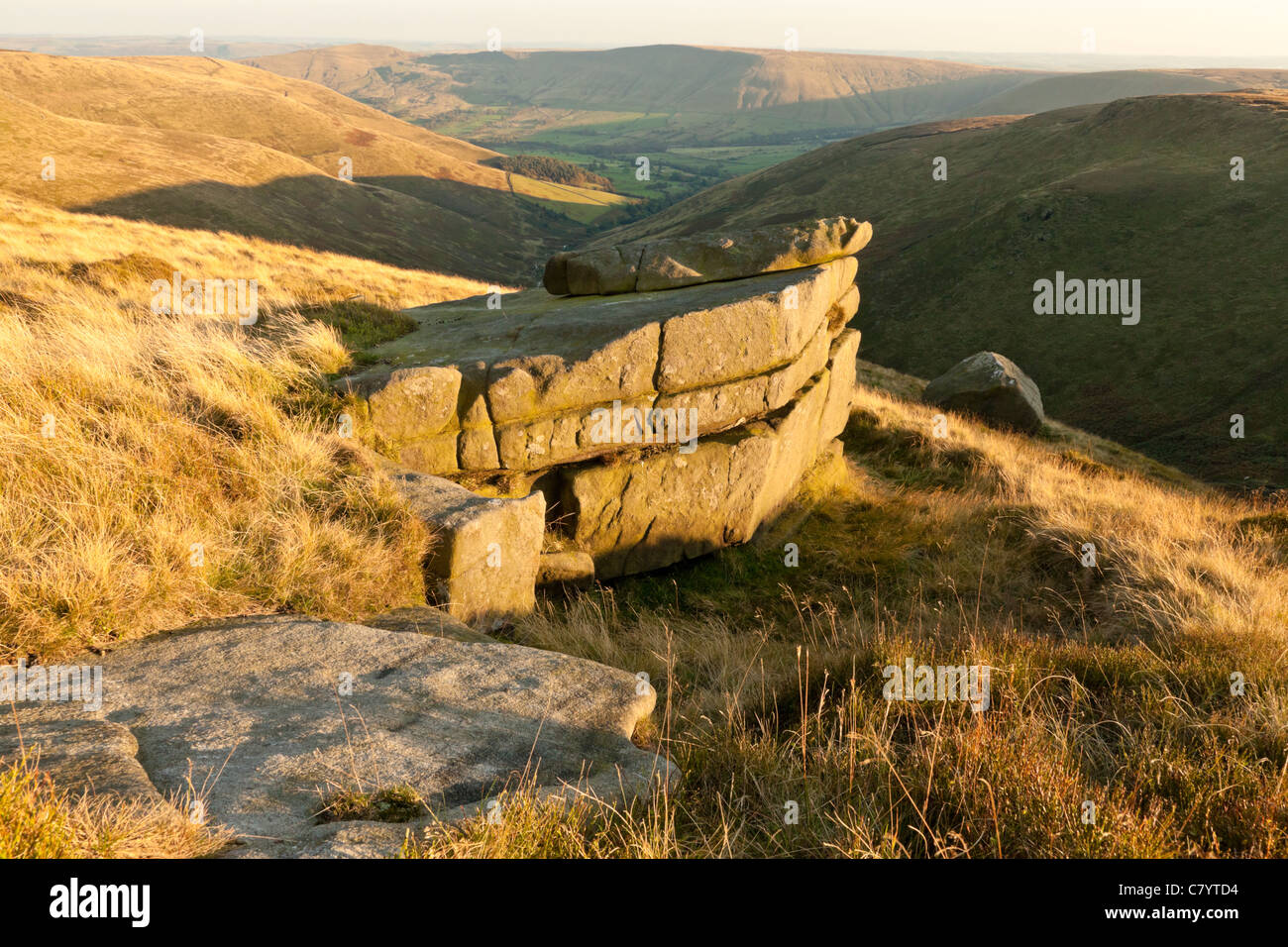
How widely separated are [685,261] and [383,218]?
10696cm

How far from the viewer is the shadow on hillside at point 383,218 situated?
7856 centimetres

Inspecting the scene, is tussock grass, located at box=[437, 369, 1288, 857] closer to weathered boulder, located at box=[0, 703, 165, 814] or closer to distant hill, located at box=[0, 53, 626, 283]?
weathered boulder, located at box=[0, 703, 165, 814]

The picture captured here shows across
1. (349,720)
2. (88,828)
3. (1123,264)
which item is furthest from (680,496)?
(1123,264)

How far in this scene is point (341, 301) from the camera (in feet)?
43.2

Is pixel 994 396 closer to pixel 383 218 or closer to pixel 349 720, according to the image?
pixel 349 720

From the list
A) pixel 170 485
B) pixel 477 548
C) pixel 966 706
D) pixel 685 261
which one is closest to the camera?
pixel 966 706

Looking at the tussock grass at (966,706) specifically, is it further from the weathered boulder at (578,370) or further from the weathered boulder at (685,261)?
the weathered boulder at (685,261)

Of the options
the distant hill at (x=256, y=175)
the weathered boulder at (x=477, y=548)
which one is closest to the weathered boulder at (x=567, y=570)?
the weathered boulder at (x=477, y=548)

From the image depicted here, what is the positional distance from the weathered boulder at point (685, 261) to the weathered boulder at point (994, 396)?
1167 cm

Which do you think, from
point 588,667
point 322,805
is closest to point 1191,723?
point 588,667

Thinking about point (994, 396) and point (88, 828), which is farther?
point (994, 396)

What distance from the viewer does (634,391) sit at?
10.4 m

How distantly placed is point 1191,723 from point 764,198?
101 metres

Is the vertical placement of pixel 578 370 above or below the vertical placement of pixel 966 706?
above
